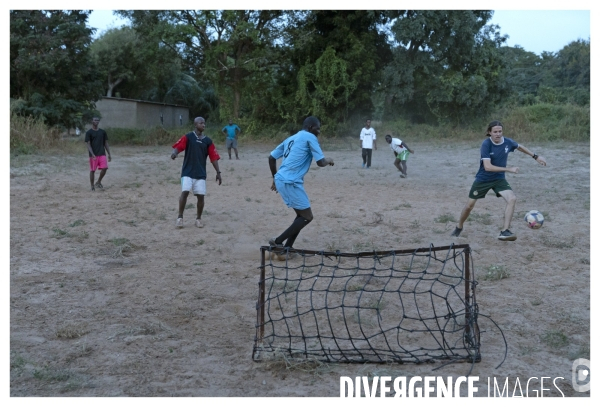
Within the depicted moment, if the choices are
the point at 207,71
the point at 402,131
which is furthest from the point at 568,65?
the point at 207,71

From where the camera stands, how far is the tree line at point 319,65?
29703 mm

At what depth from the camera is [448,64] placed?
1267 inches

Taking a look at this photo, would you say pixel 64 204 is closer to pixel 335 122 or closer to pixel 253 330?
pixel 253 330

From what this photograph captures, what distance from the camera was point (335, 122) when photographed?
32.8 metres

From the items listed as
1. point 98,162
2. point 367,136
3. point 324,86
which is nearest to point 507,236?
point 98,162

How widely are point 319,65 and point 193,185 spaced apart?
22618 mm

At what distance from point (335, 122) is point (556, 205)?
70.5 ft

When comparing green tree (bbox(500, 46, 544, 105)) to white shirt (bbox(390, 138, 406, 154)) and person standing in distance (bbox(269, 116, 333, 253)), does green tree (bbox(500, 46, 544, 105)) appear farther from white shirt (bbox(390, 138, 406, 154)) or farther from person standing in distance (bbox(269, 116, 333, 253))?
person standing in distance (bbox(269, 116, 333, 253))

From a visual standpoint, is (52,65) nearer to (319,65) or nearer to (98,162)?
(319,65)

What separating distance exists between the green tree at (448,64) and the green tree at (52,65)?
Result: 49.4ft

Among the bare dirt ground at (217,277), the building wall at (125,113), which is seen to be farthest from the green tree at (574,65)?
the bare dirt ground at (217,277)

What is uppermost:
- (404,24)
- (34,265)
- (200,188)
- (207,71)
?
(404,24)

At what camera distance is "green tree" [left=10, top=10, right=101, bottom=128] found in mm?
26562

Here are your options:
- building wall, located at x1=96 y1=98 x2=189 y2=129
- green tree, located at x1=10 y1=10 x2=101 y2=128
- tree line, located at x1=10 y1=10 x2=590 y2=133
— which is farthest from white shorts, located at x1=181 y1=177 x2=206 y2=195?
building wall, located at x1=96 y1=98 x2=189 y2=129
